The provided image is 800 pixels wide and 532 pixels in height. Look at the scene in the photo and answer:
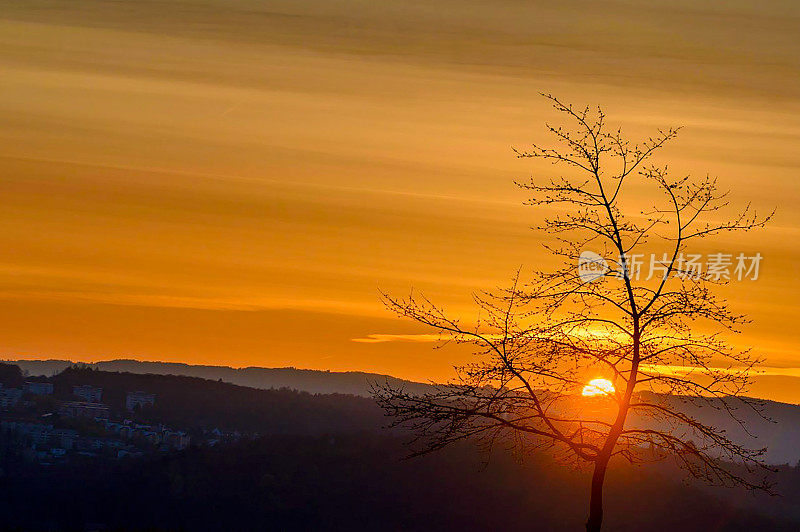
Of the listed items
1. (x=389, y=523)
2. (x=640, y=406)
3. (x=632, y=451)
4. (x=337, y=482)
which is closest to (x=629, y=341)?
(x=640, y=406)

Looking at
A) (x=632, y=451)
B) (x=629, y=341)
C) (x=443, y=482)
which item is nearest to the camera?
(x=629, y=341)

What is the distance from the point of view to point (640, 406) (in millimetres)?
21750

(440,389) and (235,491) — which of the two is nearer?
(440,389)

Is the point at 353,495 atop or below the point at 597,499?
atop

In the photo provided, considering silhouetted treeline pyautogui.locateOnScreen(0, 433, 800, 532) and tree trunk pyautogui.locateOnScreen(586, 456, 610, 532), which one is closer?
tree trunk pyautogui.locateOnScreen(586, 456, 610, 532)

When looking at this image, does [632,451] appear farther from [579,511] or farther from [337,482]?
[337,482]

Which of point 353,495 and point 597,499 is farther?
point 353,495

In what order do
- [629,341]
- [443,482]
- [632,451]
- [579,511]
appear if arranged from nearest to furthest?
[629,341] → [632,451] → [579,511] → [443,482]

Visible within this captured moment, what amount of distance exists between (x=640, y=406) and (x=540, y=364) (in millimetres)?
2004

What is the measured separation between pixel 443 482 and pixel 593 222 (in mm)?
131073

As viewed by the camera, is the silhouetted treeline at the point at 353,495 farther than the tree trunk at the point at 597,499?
Yes

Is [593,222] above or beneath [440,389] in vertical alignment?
above

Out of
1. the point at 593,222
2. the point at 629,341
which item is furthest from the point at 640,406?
the point at 593,222

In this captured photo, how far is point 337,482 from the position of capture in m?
151
